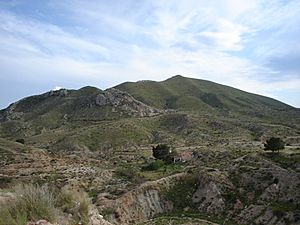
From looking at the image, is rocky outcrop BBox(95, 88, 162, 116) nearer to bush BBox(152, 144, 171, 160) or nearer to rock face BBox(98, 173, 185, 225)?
bush BBox(152, 144, 171, 160)

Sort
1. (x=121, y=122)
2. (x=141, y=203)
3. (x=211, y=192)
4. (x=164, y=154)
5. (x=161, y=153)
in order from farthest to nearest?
(x=121, y=122) < (x=161, y=153) < (x=164, y=154) < (x=211, y=192) < (x=141, y=203)

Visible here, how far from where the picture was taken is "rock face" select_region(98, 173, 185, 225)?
123 feet

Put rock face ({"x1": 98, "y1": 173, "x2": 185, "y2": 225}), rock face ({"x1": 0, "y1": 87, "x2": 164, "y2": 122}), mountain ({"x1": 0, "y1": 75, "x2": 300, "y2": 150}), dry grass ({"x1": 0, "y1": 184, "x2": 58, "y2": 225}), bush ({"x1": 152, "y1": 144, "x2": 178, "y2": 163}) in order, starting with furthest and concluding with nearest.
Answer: rock face ({"x1": 0, "y1": 87, "x2": 164, "y2": 122}) < mountain ({"x1": 0, "y1": 75, "x2": 300, "y2": 150}) < bush ({"x1": 152, "y1": 144, "x2": 178, "y2": 163}) < rock face ({"x1": 98, "y1": 173, "x2": 185, "y2": 225}) < dry grass ({"x1": 0, "y1": 184, "x2": 58, "y2": 225})

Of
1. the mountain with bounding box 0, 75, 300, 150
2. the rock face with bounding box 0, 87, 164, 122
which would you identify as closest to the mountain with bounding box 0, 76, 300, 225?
the mountain with bounding box 0, 75, 300, 150

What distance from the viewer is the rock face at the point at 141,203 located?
123ft

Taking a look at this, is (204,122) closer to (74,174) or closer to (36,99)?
(74,174)

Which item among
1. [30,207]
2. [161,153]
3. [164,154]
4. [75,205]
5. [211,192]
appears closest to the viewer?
[30,207]

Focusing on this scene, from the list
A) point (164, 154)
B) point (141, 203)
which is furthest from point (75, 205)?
point (164, 154)

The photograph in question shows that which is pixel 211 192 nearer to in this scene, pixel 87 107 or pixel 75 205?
pixel 75 205

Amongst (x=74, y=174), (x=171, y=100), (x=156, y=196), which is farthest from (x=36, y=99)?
(x=156, y=196)

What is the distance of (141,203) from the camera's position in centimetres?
4066

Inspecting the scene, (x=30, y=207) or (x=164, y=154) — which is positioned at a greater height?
(x=30, y=207)

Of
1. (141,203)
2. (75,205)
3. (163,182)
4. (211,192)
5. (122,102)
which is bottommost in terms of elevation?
(141,203)

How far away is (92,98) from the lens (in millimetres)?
157000
